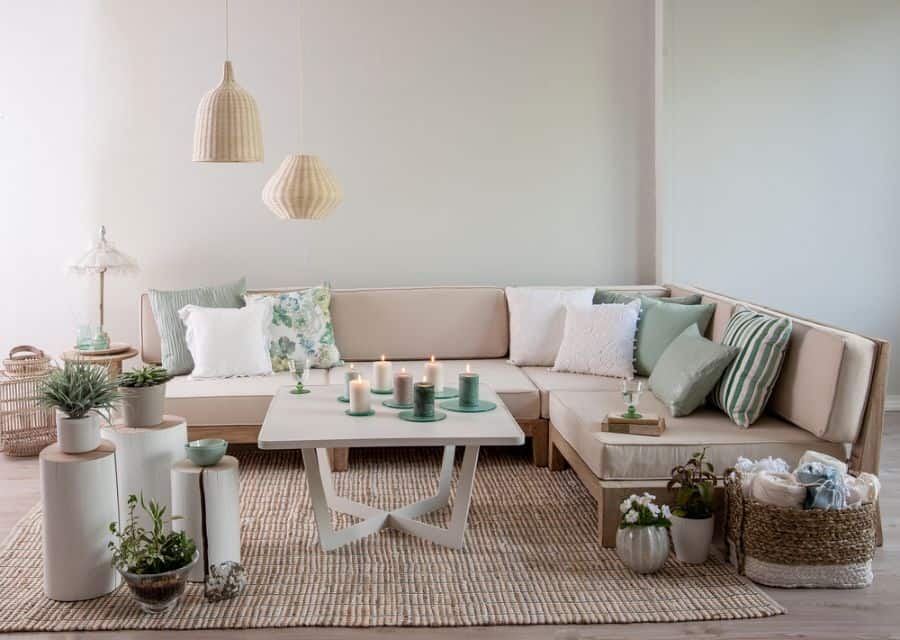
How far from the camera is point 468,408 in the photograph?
3457 millimetres

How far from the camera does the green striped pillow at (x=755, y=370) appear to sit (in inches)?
142

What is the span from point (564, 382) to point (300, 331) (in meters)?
1.34

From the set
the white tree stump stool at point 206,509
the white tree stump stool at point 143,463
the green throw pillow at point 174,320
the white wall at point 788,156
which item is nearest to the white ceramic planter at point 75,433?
the white tree stump stool at point 143,463

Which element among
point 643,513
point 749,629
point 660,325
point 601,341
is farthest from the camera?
point 601,341

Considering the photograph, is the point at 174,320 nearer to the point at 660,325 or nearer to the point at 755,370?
the point at 660,325

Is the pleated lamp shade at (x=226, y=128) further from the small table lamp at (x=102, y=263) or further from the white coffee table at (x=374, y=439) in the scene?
the small table lamp at (x=102, y=263)

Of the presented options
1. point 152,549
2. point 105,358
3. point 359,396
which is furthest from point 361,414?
point 105,358

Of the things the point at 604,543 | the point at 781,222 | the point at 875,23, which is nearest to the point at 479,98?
the point at 781,222

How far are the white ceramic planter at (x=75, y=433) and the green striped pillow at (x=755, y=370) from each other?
2296mm

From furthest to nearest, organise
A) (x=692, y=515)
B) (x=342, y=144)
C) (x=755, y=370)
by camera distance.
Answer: (x=342, y=144) → (x=755, y=370) → (x=692, y=515)

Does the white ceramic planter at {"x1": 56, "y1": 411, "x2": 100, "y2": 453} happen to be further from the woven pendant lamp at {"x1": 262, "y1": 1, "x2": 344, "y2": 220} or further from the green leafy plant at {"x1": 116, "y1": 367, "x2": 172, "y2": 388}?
the woven pendant lamp at {"x1": 262, "y1": 1, "x2": 344, "y2": 220}

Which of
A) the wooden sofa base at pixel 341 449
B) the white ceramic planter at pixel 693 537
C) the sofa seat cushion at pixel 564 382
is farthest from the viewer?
the sofa seat cushion at pixel 564 382

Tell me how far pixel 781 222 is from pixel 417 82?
218cm

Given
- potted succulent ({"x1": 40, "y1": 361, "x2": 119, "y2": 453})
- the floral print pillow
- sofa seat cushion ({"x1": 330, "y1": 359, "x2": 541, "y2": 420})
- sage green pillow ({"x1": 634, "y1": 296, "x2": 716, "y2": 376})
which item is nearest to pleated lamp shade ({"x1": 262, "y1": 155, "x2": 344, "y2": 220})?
the floral print pillow
